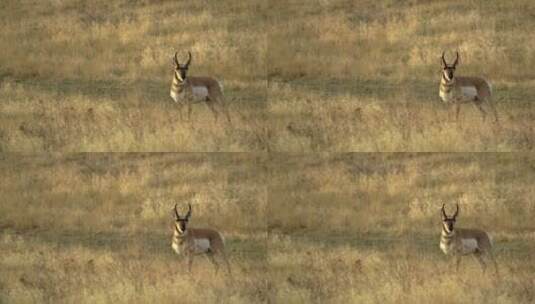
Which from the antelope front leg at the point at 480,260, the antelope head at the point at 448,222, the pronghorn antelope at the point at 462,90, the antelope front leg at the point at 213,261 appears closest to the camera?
the antelope head at the point at 448,222

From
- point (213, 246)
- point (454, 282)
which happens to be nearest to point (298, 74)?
point (213, 246)

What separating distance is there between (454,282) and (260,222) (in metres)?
3.24


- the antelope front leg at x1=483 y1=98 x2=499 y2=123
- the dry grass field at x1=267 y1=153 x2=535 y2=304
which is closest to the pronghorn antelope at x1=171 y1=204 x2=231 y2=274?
the dry grass field at x1=267 y1=153 x2=535 y2=304

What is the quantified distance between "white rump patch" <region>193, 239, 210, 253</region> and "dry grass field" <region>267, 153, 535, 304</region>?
1012mm

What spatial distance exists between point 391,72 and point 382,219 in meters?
2.41

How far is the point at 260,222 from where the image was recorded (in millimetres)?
16438

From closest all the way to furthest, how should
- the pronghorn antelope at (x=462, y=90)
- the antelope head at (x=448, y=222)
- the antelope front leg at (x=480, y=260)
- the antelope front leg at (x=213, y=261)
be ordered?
1. the antelope head at (x=448, y=222)
2. the antelope front leg at (x=480, y=260)
3. the pronghorn antelope at (x=462, y=90)
4. the antelope front leg at (x=213, y=261)

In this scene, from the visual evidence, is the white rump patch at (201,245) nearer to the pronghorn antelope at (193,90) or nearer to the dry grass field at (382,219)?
the dry grass field at (382,219)

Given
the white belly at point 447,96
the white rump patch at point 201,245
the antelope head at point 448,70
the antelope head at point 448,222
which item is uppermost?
the antelope head at point 448,70

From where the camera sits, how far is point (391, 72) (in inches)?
655

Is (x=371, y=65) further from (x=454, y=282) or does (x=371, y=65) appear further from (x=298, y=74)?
(x=454, y=282)

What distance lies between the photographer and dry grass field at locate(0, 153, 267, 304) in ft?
53.9

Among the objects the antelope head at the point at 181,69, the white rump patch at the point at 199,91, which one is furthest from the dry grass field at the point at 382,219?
the antelope head at the point at 181,69

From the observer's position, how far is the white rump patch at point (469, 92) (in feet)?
53.7
